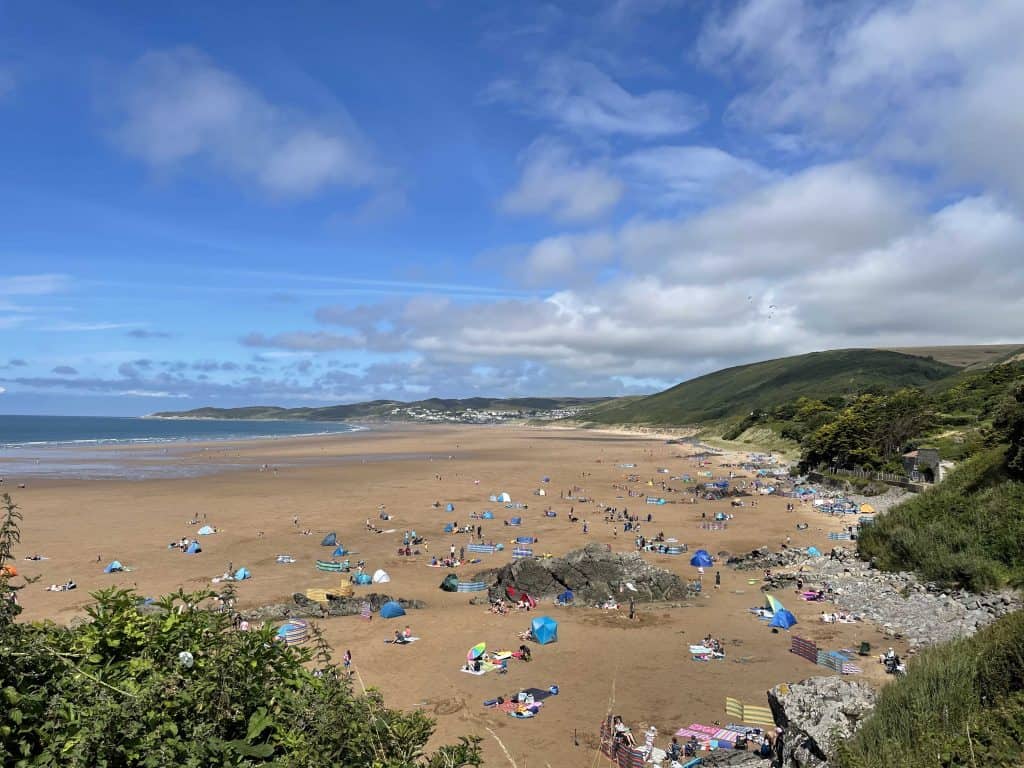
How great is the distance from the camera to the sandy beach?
17.3 metres

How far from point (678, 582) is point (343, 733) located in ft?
81.1

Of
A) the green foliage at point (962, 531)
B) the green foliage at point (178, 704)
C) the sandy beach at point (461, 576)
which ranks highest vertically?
the green foliage at point (178, 704)

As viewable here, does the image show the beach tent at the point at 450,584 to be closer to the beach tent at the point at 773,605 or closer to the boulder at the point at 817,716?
the beach tent at the point at 773,605

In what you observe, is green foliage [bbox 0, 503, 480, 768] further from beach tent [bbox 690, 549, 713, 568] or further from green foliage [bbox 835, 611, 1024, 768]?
beach tent [bbox 690, 549, 713, 568]

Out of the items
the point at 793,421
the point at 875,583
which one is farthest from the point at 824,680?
the point at 793,421

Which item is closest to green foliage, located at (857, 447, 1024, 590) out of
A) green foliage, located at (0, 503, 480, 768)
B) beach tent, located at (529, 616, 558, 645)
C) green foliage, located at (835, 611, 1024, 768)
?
green foliage, located at (835, 611, 1024, 768)

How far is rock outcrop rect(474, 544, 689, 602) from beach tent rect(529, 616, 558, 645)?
4.37 metres

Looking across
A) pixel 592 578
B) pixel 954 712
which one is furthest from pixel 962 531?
pixel 954 712

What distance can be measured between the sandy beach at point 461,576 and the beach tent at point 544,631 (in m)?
0.32

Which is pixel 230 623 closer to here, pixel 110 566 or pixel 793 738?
pixel 793 738

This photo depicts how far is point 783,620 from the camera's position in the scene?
22.8 metres

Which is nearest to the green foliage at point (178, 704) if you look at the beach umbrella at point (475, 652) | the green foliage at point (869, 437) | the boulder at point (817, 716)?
the boulder at point (817, 716)

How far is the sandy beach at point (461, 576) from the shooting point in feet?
56.6

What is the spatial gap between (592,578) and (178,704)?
920 inches
